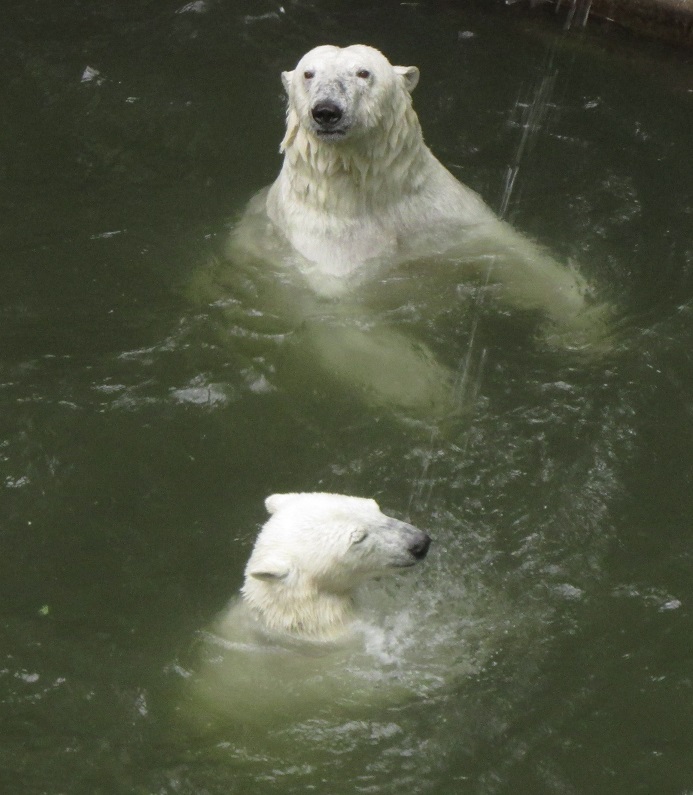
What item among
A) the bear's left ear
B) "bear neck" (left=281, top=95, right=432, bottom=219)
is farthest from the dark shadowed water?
the bear's left ear

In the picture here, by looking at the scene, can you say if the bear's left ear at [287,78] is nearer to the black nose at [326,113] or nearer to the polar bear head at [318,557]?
the black nose at [326,113]

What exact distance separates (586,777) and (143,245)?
3.60 metres

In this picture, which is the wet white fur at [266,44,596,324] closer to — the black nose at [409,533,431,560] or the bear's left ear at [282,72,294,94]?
the bear's left ear at [282,72,294,94]

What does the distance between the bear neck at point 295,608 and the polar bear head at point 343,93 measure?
2035 millimetres

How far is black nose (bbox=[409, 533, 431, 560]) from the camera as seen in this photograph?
4066 mm

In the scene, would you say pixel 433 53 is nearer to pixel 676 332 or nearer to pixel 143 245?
pixel 143 245

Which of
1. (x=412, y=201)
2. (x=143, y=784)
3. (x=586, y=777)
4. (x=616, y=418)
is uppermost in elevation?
(x=412, y=201)

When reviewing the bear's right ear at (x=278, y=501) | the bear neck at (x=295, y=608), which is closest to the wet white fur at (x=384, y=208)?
the bear's right ear at (x=278, y=501)

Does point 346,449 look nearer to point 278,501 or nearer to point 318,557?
point 278,501

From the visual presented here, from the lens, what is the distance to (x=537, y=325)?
17.8 feet

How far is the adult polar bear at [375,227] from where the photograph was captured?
512 cm

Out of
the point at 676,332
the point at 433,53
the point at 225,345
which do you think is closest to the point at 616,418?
the point at 676,332

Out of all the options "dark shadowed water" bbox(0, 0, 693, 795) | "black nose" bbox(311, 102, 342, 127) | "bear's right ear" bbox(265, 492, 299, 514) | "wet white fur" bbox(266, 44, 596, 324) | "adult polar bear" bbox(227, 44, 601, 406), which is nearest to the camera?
"dark shadowed water" bbox(0, 0, 693, 795)

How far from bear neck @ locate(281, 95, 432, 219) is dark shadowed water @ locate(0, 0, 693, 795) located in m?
0.52
